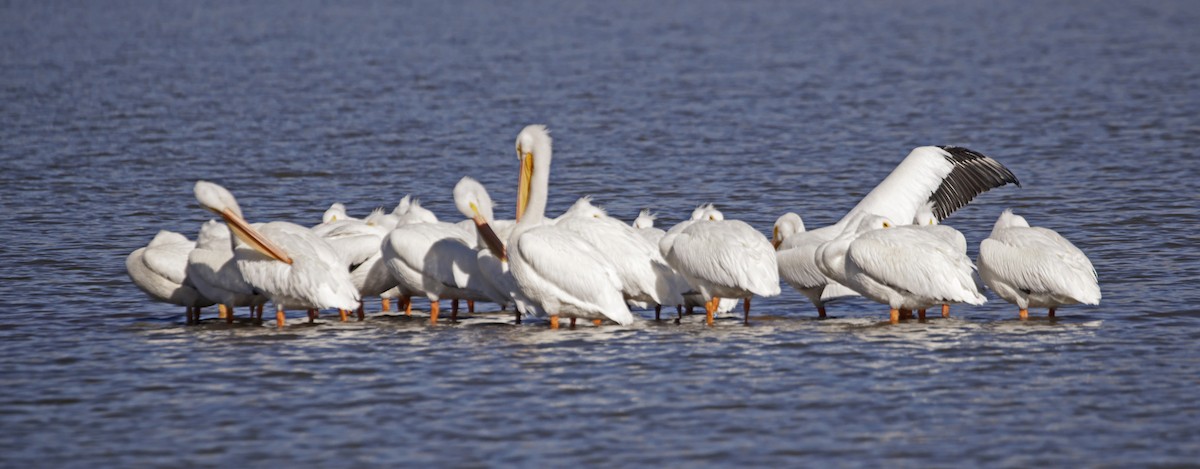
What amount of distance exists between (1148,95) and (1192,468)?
15838mm

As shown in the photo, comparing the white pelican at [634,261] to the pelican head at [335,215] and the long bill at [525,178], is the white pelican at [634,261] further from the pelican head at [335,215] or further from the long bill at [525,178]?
the pelican head at [335,215]

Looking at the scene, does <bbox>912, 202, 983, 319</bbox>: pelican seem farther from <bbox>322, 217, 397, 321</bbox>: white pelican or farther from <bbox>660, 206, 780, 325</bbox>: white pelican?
<bbox>322, 217, 397, 321</bbox>: white pelican

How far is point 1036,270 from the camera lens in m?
8.30

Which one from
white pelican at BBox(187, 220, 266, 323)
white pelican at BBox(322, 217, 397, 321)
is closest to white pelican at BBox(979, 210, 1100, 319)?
white pelican at BBox(322, 217, 397, 321)

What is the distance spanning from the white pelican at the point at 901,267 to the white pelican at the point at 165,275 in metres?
3.42

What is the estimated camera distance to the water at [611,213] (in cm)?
657

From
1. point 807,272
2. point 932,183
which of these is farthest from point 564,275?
point 932,183

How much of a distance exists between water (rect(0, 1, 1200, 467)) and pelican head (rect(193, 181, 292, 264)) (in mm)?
459

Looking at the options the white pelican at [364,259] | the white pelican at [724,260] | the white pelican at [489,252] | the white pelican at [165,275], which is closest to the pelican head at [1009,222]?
the white pelican at [724,260]

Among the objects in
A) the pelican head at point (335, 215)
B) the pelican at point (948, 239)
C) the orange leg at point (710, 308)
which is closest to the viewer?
the pelican at point (948, 239)

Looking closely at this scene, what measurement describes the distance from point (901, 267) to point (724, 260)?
2.95 feet

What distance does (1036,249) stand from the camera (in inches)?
330

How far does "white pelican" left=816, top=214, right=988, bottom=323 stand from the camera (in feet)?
A: 27.2

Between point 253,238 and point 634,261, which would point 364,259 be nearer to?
point 253,238
